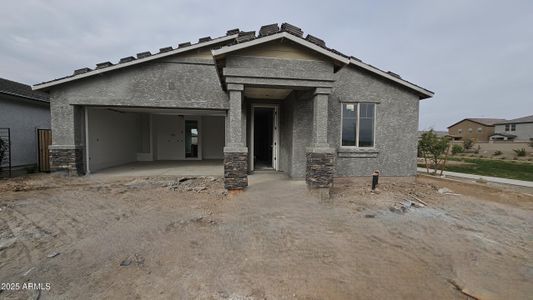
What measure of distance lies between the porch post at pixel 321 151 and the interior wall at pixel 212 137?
8.45m

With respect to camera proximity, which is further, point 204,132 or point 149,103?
point 204,132

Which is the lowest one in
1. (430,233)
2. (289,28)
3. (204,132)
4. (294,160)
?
(430,233)

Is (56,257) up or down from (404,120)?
down

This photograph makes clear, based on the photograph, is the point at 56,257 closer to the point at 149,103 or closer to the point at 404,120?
the point at 149,103

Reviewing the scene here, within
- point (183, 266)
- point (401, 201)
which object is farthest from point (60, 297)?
point (401, 201)

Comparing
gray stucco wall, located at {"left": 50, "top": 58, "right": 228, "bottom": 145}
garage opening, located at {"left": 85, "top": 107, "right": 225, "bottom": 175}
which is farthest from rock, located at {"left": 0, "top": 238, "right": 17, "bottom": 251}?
garage opening, located at {"left": 85, "top": 107, "right": 225, "bottom": 175}

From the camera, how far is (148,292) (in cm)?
269

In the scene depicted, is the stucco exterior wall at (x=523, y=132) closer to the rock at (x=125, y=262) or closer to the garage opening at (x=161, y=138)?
the garage opening at (x=161, y=138)

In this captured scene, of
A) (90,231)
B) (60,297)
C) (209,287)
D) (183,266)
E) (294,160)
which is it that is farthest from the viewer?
(294,160)

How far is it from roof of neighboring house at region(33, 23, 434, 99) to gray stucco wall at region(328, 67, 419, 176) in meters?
0.30

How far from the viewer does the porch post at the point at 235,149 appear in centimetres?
601

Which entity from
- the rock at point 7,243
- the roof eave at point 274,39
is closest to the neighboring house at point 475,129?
the roof eave at point 274,39

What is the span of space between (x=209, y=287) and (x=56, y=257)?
256cm

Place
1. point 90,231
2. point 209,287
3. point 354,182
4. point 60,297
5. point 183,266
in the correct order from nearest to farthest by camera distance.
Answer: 1. point 60,297
2. point 209,287
3. point 183,266
4. point 90,231
5. point 354,182
